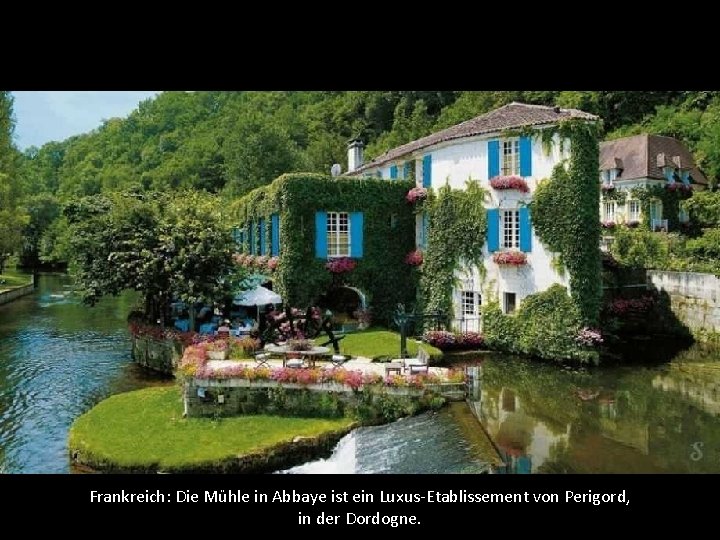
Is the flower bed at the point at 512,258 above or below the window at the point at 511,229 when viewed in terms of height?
below

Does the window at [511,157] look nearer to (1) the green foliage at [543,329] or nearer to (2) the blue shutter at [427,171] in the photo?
(2) the blue shutter at [427,171]

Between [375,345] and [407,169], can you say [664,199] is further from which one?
[375,345]

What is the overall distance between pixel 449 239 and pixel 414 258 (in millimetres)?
2128

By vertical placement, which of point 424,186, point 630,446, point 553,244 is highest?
point 424,186

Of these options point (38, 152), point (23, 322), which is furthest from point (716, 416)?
point (38, 152)

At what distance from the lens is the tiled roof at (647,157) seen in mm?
37188

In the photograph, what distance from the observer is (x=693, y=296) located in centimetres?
2480

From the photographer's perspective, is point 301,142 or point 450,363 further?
point 301,142

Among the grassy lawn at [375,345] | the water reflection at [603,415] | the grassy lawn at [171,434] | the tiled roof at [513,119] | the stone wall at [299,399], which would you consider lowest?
the water reflection at [603,415]

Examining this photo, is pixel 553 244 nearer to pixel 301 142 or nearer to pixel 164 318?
pixel 164 318

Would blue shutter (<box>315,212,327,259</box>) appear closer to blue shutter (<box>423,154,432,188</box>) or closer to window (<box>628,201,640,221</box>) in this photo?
blue shutter (<box>423,154,432,188</box>)

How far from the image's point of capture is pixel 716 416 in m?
15.2

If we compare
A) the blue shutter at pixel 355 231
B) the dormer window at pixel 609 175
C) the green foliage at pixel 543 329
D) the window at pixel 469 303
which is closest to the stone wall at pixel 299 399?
the green foliage at pixel 543 329

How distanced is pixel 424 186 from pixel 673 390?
42.7 ft
